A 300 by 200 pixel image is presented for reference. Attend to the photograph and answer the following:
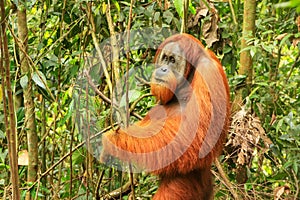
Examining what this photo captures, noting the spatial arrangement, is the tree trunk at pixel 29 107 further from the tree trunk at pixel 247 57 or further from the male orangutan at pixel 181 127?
the tree trunk at pixel 247 57

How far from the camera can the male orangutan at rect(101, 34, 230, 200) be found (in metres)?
2.85

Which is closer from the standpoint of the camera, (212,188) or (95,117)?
(95,117)

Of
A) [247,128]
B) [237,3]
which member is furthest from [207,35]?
[237,3]

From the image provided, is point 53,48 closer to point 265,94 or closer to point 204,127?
point 204,127

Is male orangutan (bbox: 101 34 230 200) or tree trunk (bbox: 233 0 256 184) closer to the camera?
male orangutan (bbox: 101 34 230 200)

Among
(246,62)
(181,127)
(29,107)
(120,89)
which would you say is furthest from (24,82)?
(246,62)

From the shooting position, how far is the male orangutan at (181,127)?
285 centimetres

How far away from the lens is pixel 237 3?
4.89 m

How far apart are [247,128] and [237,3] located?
185 centimetres

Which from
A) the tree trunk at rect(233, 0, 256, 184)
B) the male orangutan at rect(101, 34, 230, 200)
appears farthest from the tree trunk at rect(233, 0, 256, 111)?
the male orangutan at rect(101, 34, 230, 200)

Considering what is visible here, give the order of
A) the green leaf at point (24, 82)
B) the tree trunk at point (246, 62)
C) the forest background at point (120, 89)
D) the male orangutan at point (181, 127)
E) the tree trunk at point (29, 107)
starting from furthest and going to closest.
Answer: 1. the tree trunk at point (246, 62)
2. the tree trunk at point (29, 107)
3. the forest background at point (120, 89)
4. the green leaf at point (24, 82)
5. the male orangutan at point (181, 127)

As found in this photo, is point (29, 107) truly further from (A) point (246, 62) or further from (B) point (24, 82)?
(A) point (246, 62)

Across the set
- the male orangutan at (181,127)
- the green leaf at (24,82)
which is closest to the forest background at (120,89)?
the green leaf at (24,82)

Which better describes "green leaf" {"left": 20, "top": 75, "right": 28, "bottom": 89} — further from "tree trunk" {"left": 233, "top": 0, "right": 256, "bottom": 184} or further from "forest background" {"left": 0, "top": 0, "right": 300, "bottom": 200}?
"tree trunk" {"left": 233, "top": 0, "right": 256, "bottom": 184}
